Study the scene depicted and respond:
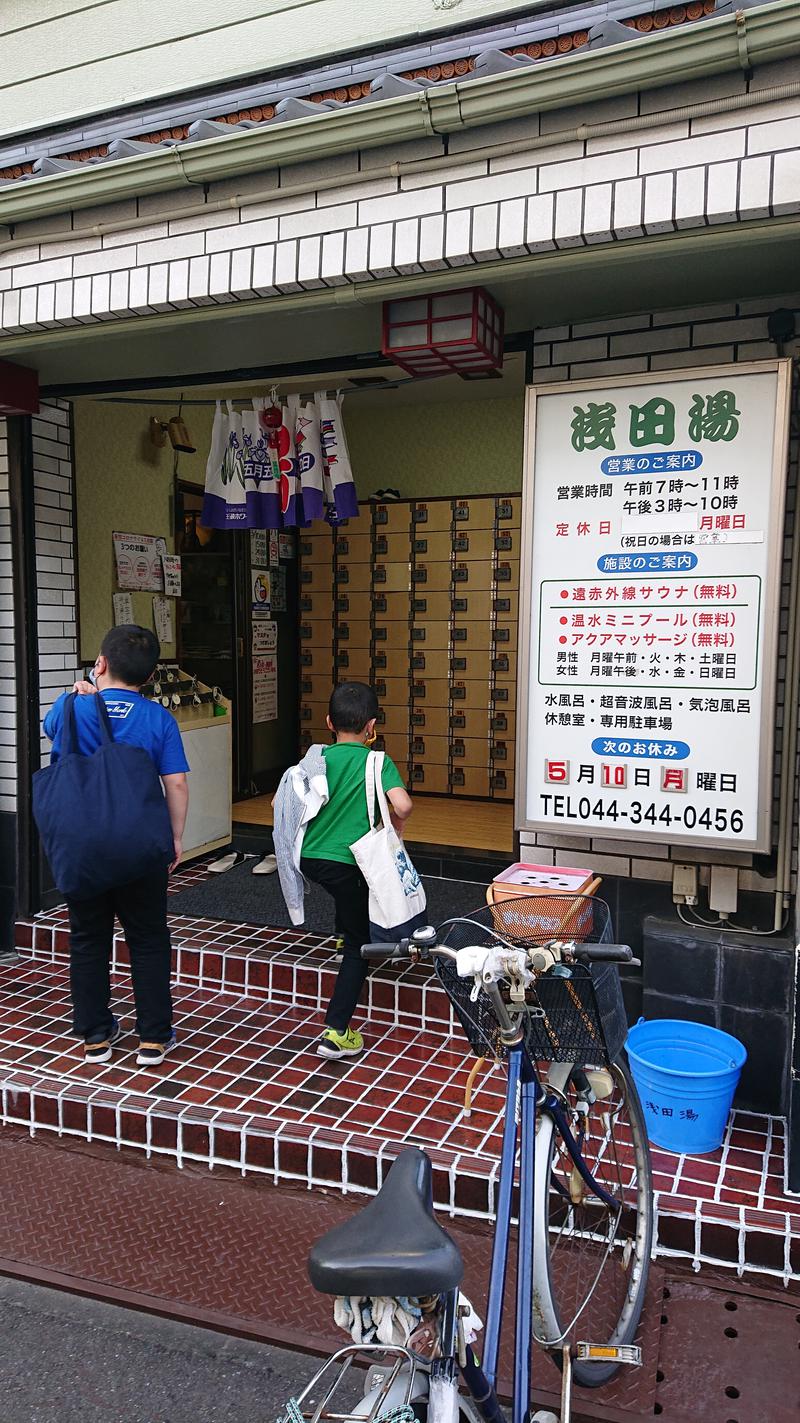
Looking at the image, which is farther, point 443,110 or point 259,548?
point 259,548

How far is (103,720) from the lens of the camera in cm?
405

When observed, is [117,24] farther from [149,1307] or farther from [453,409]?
[149,1307]

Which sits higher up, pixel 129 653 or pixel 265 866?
pixel 129 653

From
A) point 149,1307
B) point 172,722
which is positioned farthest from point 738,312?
point 149,1307

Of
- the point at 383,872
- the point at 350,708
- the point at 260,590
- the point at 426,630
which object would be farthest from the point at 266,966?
the point at 260,590

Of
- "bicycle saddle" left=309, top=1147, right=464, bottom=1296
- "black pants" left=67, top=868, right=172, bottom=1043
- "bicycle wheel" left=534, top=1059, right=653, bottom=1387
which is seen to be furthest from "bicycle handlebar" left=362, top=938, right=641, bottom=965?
"black pants" left=67, top=868, right=172, bottom=1043

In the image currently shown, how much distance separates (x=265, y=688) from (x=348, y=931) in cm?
451

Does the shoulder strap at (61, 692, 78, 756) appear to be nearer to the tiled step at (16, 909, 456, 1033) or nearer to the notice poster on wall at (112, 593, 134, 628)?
the tiled step at (16, 909, 456, 1033)

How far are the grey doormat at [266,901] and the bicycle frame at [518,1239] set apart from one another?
3.02 metres

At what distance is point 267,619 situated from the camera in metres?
8.55

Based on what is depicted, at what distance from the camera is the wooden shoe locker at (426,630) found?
8.09m

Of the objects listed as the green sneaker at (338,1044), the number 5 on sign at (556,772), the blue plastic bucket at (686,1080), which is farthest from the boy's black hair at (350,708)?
the blue plastic bucket at (686,1080)

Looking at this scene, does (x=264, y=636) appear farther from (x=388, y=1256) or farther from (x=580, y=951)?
(x=388, y=1256)

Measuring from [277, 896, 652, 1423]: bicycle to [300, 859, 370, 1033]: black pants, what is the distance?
1337 mm
